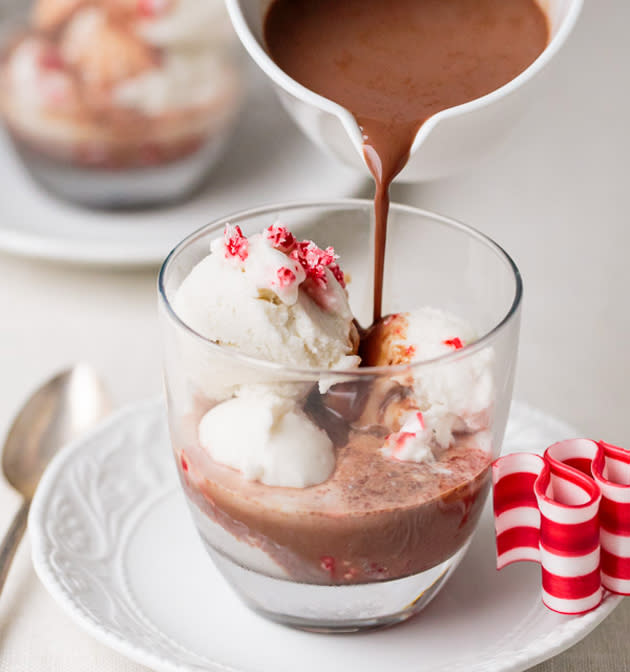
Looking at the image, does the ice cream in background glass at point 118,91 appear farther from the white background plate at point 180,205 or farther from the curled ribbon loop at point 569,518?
the curled ribbon loop at point 569,518

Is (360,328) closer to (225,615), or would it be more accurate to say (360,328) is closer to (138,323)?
(225,615)

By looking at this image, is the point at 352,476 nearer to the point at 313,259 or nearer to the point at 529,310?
the point at 313,259

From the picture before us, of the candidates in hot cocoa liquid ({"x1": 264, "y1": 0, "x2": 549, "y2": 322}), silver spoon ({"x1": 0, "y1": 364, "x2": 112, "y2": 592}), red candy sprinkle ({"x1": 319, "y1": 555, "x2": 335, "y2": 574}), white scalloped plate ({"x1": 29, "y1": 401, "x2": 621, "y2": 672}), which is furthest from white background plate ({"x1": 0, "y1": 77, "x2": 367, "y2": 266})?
red candy sprinkle ({"x1": 319, "y1": 555, "x2": 335, "y2": 574})

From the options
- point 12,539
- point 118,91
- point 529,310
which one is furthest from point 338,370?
point 118,91

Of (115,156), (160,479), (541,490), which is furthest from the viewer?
(115,156)

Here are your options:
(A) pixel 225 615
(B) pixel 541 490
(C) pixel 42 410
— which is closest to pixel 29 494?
(C) pixel 42 410

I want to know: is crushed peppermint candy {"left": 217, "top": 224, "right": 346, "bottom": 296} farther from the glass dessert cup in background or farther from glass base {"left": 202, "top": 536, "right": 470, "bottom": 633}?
glass base {"left": 202, "top": 536, "right": 470, "bottom": 633}
